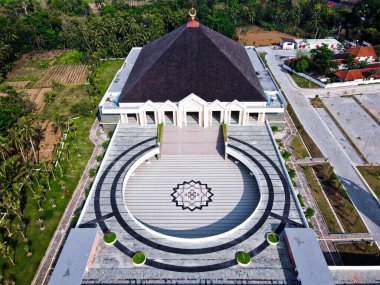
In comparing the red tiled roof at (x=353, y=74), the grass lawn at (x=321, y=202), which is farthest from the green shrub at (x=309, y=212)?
the red tiled roof at (x=353, y=74)

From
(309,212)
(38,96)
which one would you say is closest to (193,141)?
(309,212)

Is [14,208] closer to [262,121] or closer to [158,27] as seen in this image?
[262,121]

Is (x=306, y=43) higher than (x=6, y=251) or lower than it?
lower

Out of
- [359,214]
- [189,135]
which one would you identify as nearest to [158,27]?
[189,135]

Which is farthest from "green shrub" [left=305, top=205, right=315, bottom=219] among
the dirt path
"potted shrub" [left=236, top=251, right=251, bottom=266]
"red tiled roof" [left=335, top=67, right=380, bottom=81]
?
the dirt path

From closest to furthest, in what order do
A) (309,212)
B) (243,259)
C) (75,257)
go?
(75,257)
(243,259)
(309,212)

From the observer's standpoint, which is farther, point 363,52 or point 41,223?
point 363,52

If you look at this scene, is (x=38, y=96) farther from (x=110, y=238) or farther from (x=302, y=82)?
(x=302, y=82)
